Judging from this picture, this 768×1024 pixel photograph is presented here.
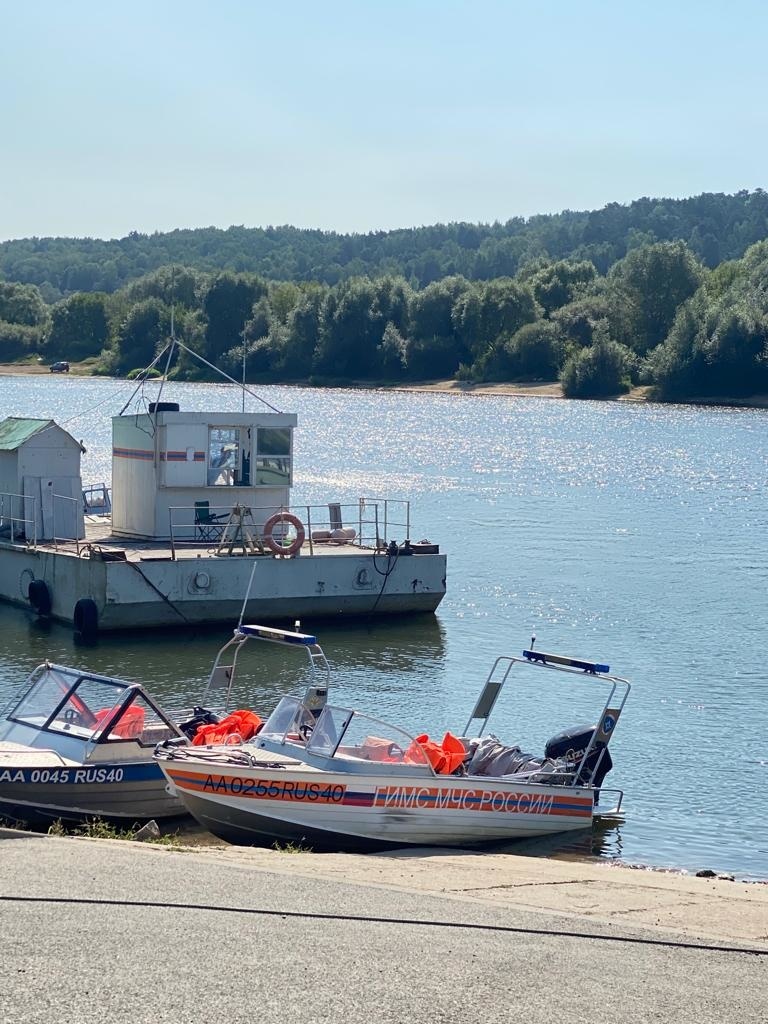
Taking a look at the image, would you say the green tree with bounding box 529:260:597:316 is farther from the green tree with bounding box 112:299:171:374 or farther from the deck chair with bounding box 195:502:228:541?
the deck chair with bounding box 195:502:228:541

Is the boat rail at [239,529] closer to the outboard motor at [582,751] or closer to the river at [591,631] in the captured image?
the river at [591,631]

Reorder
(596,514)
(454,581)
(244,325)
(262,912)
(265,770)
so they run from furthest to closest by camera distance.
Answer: (244,325) → (596,514) → (454,581) → (265,770) → (262,912)

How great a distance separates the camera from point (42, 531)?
30.6 meters

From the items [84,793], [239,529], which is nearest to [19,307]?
[239,529]

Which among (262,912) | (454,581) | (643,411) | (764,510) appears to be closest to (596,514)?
(764,510)

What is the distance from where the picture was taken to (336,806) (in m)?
16.3

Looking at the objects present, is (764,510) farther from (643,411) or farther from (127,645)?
(643,411)

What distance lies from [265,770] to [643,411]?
3979 inches

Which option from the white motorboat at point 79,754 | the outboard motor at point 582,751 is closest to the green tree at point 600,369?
the outboard motor at point 582,751

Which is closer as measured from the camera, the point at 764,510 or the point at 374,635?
the point at 374,635

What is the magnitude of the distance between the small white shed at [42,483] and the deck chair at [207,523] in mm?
2397

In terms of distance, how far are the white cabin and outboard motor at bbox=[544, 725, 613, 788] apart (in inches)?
491

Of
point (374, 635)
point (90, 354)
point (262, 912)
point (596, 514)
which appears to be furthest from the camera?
point (90, 354)

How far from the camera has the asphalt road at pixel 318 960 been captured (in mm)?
9148
